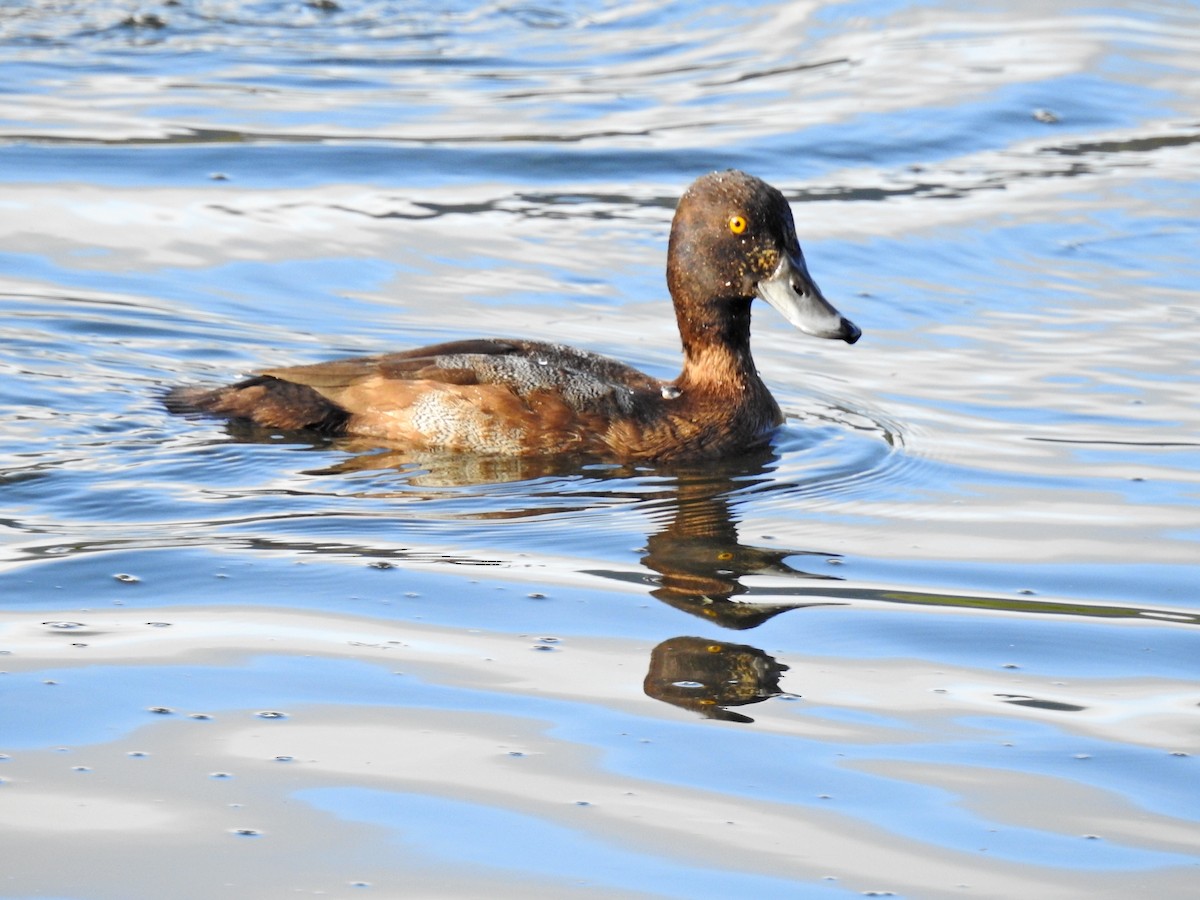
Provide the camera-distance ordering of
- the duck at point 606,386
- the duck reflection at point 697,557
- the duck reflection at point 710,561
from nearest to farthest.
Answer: the duck reflection at point 697,557 < the duck reflection at point 710,561 < the duck at point 606,386

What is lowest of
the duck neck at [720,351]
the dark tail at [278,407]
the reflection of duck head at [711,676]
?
the reflection of duck head at [711,676]

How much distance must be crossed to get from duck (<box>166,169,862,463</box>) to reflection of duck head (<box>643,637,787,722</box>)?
232cm

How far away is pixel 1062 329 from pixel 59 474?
5.51 m

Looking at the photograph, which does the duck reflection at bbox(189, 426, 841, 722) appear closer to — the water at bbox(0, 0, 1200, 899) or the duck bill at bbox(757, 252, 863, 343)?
the water at bbox(0, 0, 1200, 899)

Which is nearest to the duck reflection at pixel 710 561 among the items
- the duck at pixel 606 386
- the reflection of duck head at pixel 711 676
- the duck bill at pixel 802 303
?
the reflection of duck head at pixel 711 676

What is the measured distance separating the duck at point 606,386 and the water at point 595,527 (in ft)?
0.61

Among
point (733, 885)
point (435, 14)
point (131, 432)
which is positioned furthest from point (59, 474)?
point (435, 14)

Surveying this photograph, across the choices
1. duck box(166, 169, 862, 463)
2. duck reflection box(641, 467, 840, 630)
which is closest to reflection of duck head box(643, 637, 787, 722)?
duck reflection box(641, 467, 840, 630)

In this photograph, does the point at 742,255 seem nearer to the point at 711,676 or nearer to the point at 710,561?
the point at 710,561

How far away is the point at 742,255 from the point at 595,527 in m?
1.91

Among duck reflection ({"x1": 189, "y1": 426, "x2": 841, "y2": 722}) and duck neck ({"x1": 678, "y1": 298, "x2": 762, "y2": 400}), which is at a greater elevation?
duck neck ({"x1": 678, "y1": 298, "x2": 762, "y2": 400})

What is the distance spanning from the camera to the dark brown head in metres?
8.43

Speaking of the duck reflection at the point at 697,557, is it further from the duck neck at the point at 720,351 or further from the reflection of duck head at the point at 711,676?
the duck neck at the point at 720,351

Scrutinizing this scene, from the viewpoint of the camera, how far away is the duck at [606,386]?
8047mm
